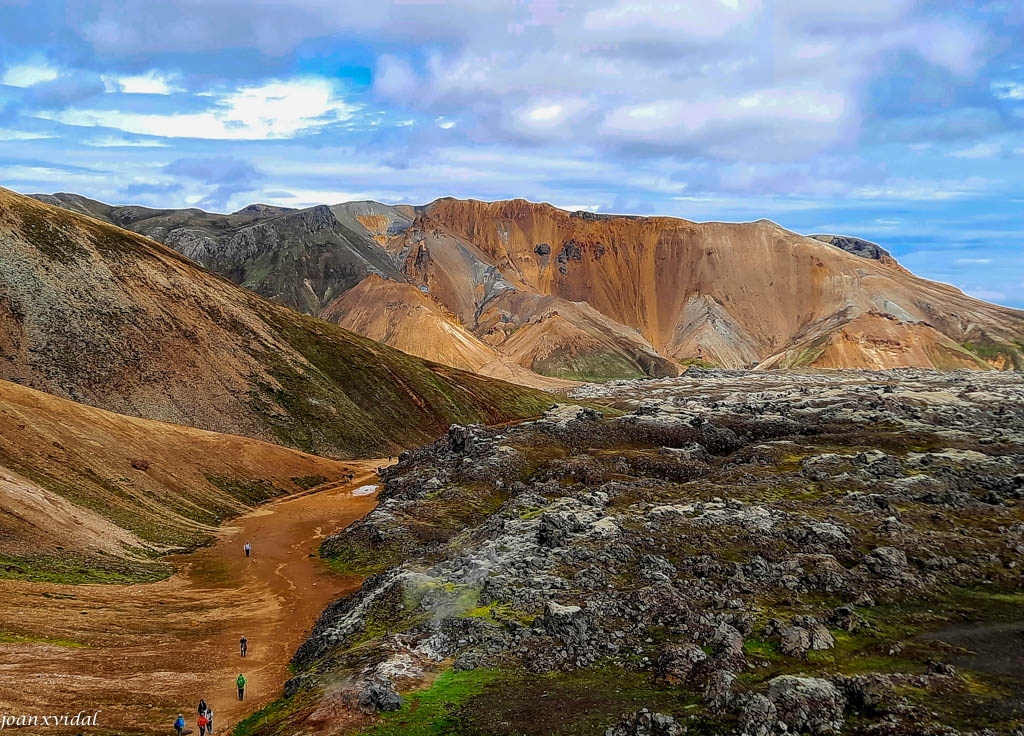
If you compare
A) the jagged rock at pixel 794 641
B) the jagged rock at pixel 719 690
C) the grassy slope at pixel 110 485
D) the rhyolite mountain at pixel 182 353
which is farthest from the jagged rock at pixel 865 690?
the rhyolite mountain at pixel 182 353

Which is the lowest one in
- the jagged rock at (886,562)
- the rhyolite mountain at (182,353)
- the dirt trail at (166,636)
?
the dirt trail at (166,636)

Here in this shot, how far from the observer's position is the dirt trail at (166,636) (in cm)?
4491

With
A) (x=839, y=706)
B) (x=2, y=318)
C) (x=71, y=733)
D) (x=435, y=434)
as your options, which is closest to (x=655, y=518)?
(x=839, y=706)

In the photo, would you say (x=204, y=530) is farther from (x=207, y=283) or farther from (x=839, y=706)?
(x=207, y=283)

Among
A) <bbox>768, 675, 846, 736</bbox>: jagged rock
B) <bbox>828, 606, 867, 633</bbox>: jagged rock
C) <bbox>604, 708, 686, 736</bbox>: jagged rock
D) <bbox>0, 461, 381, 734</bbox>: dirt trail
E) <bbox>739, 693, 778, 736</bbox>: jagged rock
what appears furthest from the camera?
<bbox>828, 606, 867, 633</bbox>: jagged rock

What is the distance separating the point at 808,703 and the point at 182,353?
435ft

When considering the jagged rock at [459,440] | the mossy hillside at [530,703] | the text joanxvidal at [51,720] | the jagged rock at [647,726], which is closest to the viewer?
the jagged rock at [647,726]

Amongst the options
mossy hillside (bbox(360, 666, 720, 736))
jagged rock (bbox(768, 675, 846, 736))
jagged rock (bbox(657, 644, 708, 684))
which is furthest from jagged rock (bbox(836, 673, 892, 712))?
mossy hillside (bbox(360, 666, 720, 736))

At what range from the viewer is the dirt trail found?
44.9 metres

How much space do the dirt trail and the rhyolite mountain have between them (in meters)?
56.1

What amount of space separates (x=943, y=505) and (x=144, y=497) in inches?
3480

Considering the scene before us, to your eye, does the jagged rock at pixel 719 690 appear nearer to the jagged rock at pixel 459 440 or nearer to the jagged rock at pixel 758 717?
the jagged rock at pixel 758 717

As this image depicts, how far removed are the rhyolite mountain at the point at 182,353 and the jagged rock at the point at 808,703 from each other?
113558 mm

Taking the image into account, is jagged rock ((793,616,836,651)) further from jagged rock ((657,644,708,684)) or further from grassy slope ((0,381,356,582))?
grassy slope ((0,381,356,582))
